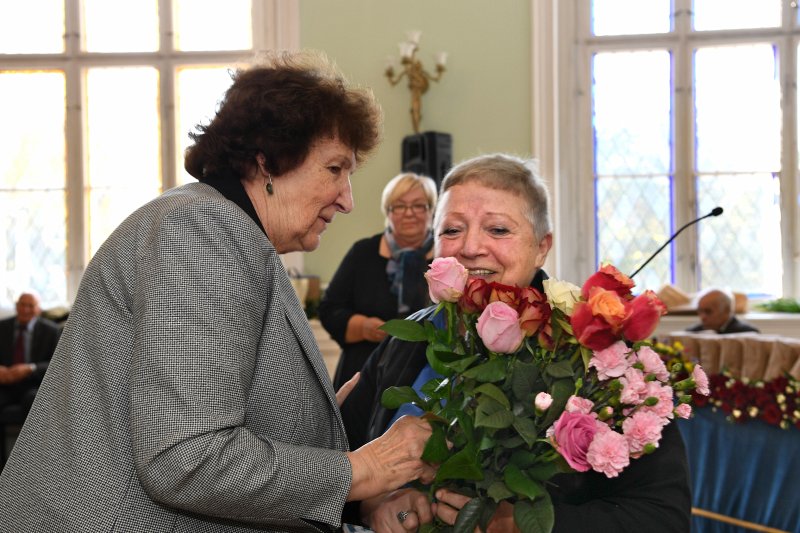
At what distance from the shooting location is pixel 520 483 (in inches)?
55.5

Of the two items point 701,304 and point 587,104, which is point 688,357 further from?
point 587,104

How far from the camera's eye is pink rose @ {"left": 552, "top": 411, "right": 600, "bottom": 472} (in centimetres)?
135

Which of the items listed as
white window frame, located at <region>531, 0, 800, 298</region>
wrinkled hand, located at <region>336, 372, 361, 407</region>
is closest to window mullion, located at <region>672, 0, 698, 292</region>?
white window frame, located at <region>531, 0, 800, 298</region>

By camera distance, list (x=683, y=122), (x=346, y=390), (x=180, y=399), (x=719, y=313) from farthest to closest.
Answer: (x=683, y=122) → (x=719, y=313) → (x=346, y=390) → (x=180, y=399)

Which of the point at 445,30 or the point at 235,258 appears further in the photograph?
the point at 445,30

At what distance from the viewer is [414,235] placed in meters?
4.32

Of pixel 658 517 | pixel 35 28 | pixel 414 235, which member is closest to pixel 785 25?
pixel 414 235

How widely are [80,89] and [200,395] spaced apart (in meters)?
7.32

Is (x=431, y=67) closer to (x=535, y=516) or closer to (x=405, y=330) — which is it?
(x=405, y=330)

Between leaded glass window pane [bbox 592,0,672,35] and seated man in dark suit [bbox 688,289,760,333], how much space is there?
8.45ft

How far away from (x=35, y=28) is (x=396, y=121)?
322 centimetres

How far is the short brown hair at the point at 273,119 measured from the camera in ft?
5.38

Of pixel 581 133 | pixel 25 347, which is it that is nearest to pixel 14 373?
pixel 25 347

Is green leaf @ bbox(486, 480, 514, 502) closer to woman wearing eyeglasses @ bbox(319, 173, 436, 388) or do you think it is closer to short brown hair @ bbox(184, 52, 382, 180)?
short brown hair @ bbox(184, 52, 382, 180)
